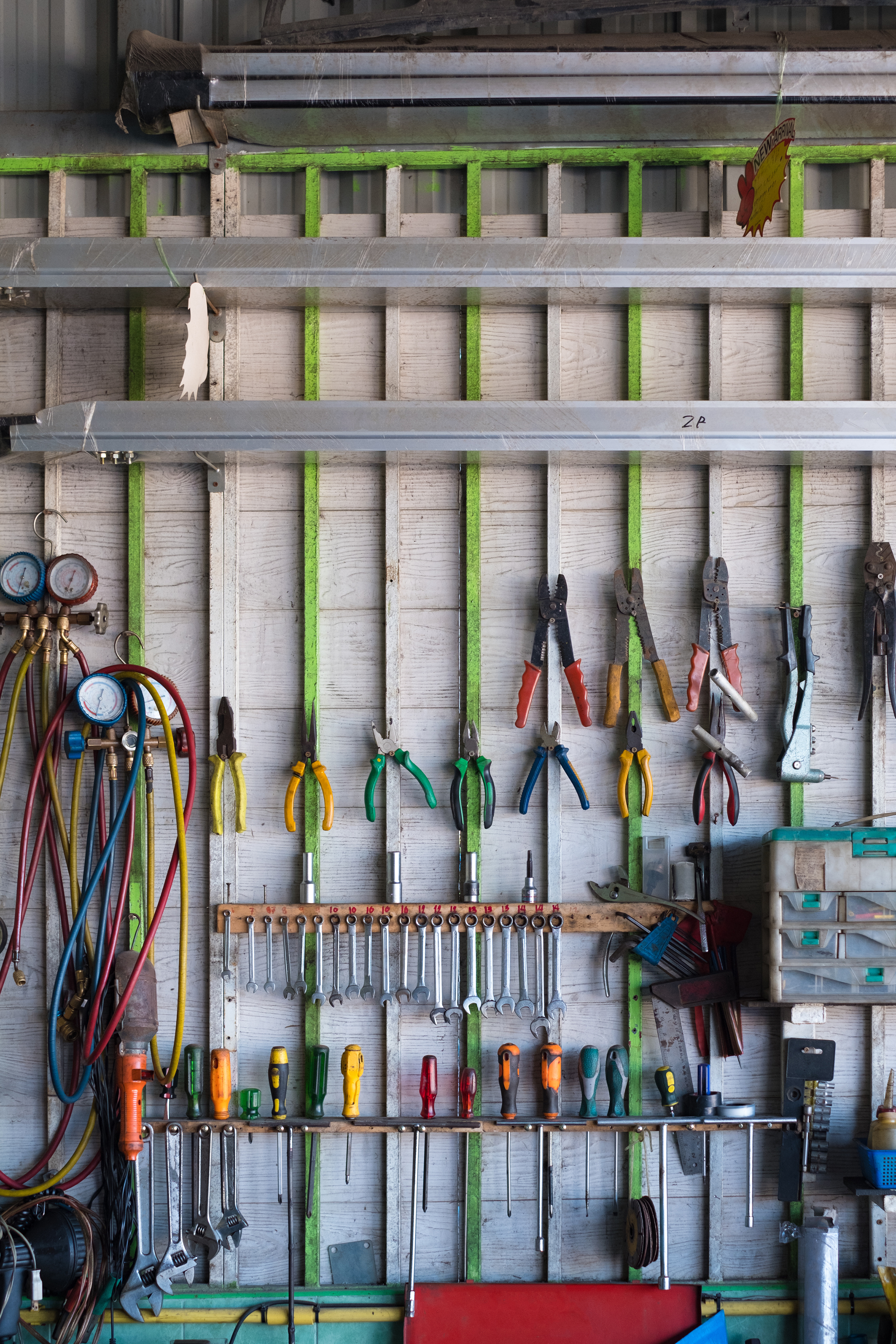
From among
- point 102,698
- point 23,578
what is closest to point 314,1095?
point 102,698

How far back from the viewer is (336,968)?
2.77 meters

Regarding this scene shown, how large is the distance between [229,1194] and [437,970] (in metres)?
0.82

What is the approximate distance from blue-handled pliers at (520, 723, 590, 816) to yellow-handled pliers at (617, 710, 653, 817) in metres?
0.10

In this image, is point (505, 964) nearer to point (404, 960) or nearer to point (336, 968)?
point (404, 960)

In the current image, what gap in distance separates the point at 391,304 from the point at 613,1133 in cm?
238

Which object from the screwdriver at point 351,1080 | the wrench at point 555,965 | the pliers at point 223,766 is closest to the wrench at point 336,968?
the screwdriver at point 351,1080

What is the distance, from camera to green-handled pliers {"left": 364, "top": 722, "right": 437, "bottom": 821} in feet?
9.05

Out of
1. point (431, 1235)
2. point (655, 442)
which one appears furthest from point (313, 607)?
point (431, 1235)

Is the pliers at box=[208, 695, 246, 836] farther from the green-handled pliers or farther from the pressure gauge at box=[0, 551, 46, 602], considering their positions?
the pressure gauge at box=[0, 551, 46, 602]

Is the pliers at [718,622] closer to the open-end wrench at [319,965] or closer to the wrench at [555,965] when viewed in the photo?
the wrench at [555,965]

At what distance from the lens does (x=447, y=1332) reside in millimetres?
2713

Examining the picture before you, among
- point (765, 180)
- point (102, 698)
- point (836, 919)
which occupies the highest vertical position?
point (765, 180)

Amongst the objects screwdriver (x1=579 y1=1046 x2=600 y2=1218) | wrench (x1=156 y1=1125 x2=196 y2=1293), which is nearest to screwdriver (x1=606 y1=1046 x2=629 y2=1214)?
screwdriver (x1=579 y1=1046 x2=600 y2=1218)

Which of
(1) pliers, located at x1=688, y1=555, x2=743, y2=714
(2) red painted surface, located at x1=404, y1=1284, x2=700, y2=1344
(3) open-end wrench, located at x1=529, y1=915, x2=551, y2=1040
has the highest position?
(1) pliers, located at x1=688, y1=555, x2=743, y2=714
